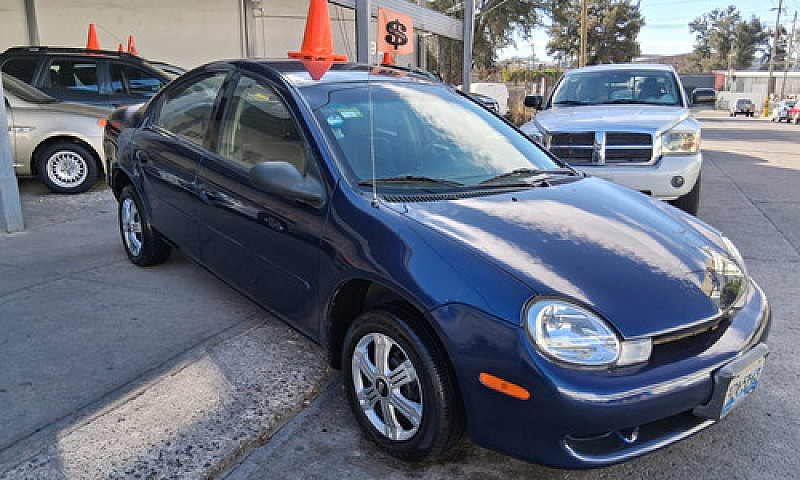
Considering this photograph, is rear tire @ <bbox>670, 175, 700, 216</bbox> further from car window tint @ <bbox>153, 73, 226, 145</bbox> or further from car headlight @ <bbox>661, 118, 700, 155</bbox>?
car window tint @ <bbox>153, 73, 226, 145</bbox>

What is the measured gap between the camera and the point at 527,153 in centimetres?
368

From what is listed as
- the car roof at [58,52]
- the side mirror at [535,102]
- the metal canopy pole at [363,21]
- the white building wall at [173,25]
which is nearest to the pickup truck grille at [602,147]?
the side mirror at [535,102]

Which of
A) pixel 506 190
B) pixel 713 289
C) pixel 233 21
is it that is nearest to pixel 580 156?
pixel 506 190

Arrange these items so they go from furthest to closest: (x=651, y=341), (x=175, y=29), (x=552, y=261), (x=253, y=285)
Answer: (x=175, y=29) < (x=253, y=285) < (x=552, y=261) < (x=651, y=341)

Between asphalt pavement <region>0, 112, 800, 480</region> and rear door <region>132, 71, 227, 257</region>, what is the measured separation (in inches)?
Answer: 21.0

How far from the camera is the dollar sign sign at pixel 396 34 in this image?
34.9 ft

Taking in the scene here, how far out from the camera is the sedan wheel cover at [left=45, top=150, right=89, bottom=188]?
7438mm

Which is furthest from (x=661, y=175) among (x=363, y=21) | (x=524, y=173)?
(x=363, y=21)

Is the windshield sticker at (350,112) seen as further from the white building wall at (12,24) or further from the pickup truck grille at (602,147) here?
the white building wall at (12,24)

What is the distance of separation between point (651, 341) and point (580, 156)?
4316mm

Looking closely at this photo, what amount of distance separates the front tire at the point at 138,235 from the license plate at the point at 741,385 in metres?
3.69

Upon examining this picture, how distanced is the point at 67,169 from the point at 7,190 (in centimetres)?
187

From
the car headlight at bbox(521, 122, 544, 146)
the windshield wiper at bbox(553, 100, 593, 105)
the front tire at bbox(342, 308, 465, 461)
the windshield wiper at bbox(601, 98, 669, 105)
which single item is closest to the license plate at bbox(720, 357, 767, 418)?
the front tire at bbox(342, 308, 465, 461)

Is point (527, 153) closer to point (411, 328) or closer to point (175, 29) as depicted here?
point (411, 328)
